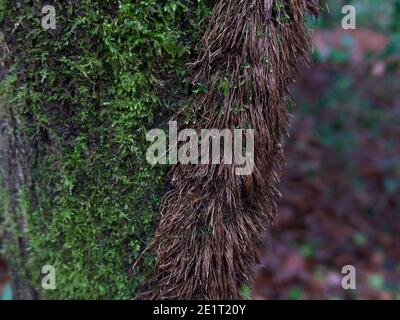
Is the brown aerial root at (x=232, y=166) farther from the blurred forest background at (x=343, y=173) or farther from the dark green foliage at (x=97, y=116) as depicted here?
the blurred forest background at (x=343, y=173)

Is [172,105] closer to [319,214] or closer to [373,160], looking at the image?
[319,214]

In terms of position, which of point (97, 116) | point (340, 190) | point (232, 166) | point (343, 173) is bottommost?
point (232, 166)

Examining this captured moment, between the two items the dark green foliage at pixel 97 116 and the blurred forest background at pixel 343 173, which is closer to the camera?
the dark green foliage at pixel 97 116

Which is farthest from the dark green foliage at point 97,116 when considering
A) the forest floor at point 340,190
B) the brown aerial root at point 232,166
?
the forest floor at point 340,190

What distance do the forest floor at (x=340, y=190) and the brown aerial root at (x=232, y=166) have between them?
1674mm

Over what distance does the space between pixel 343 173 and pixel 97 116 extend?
2.80 metres

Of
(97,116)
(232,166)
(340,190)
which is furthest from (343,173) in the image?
(97,116)

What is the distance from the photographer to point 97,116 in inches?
44.6

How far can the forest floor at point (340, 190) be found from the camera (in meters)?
2.92

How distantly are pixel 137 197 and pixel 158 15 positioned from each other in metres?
0.50

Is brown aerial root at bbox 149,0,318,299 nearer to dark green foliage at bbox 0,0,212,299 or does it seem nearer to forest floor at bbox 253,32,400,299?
dark green foliage at bbox 0,0,212,299

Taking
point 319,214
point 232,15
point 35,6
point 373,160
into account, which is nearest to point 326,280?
point 319,214

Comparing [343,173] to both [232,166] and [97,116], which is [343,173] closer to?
[232,166]

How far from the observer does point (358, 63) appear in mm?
3842
